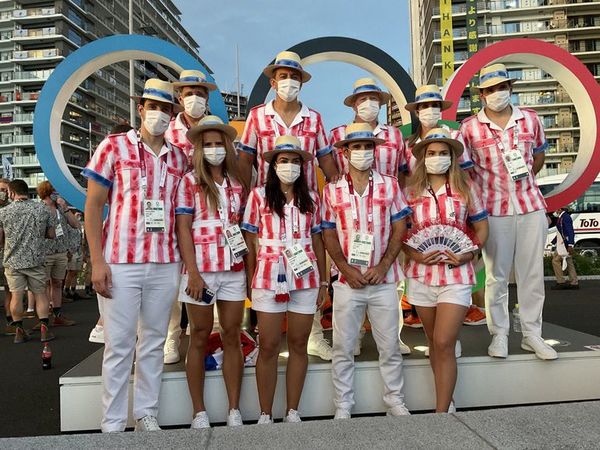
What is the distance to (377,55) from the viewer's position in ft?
17.1

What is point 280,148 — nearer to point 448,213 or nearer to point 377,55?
point 448,213

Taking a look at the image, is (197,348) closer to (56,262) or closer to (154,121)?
(154,121)

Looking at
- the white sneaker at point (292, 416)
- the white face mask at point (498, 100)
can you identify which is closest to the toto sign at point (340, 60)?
the white face mask at point (498, 100)

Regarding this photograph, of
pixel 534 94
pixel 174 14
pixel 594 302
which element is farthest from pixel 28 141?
pixel 594 302

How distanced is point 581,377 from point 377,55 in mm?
3443

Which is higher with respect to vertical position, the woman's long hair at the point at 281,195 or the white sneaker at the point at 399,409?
the woman's long hair at the point at 281,195

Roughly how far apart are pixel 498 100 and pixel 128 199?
264cm

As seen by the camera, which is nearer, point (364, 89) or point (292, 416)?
point (292, 416)

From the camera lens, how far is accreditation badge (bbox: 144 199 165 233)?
2934 mm

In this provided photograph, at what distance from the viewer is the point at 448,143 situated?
3.33 metres

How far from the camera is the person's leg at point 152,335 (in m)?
2.99

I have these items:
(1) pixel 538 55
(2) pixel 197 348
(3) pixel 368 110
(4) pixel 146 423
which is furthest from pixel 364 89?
(4) pixel 146 423

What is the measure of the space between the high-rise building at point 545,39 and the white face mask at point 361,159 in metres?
47.8

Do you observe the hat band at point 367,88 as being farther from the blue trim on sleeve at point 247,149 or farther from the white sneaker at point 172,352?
the white sneaker at point 172,352
